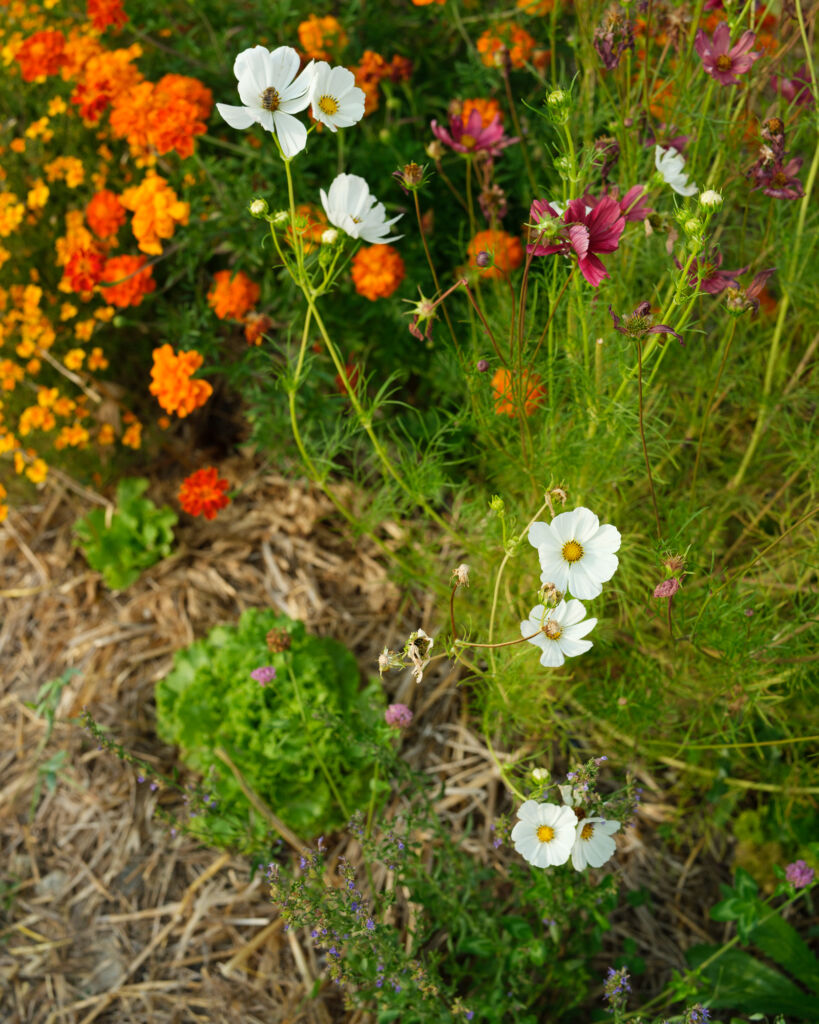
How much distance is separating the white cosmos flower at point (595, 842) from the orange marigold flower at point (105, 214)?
6.01ft

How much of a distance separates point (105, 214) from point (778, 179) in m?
1.61

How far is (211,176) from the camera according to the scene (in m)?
2.08

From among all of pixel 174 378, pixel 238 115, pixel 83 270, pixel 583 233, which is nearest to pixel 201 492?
pixel 174 378

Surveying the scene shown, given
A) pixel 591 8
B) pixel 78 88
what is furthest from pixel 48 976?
pixel 591 8

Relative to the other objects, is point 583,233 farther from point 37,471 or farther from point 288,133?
point 37,471

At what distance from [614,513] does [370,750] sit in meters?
0.72

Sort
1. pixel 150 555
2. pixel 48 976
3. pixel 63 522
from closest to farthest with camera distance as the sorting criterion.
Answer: pixel 48 976, pixel 150 555, pixel 63 522

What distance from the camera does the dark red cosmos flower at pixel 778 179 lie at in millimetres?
1353

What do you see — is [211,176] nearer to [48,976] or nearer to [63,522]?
[63,522]

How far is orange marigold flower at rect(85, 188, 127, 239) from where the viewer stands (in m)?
2.09

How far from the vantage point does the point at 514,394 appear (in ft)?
4.67

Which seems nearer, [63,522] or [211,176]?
[211,176]

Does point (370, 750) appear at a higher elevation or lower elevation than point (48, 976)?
higher

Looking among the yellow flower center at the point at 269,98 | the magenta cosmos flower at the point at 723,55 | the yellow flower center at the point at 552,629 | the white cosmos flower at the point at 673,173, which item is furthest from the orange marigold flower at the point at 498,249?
the yellow flower center at the point at 552,629
